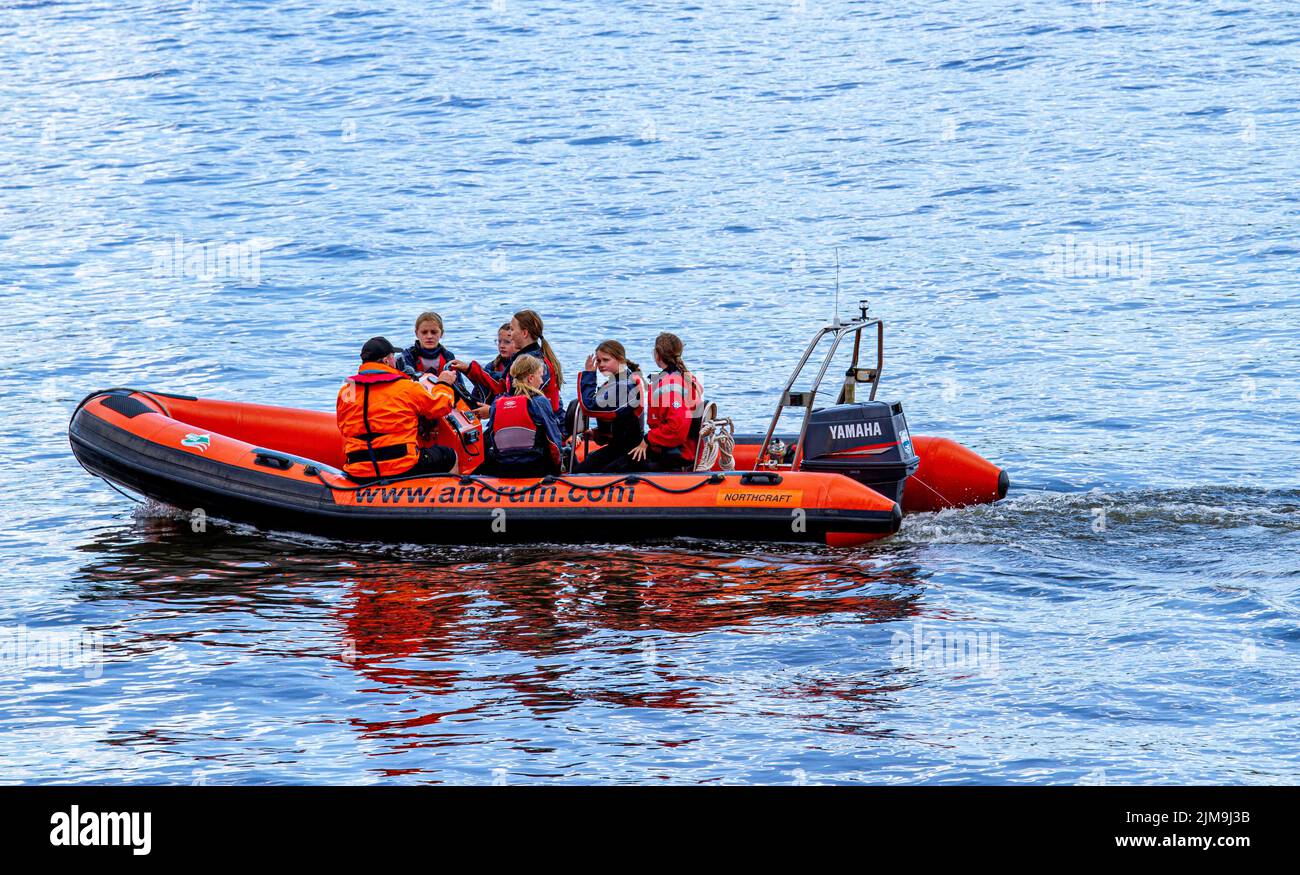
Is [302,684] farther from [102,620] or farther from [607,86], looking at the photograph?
[607,86]

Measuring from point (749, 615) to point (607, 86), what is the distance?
2063cm


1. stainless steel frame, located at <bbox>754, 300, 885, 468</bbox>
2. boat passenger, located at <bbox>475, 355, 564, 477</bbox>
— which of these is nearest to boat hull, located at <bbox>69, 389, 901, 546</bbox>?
boat passenger, located at <bbox>475, 355, 564, 477</bbox>

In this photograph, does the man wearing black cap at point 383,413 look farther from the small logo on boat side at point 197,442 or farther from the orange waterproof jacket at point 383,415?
the small logo on boat side at point 197,442

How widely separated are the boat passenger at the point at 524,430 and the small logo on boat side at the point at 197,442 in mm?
1808

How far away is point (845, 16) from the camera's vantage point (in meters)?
31.2

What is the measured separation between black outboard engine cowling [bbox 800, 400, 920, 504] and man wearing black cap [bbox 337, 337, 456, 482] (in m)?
2.22

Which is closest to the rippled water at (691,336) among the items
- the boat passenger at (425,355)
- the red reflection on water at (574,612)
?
the red reflection on water at (574,612)

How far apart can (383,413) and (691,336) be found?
6.73 metres

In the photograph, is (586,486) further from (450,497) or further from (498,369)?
(498,369)

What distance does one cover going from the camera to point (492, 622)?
26.3 ft

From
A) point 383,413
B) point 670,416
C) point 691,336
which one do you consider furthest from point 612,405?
point 691,336

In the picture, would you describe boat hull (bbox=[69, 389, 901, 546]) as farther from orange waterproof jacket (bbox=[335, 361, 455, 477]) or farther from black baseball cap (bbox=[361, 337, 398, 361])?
black baseball cap (bbox=[361, 337, 398, 361])

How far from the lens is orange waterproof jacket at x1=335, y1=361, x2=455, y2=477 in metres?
9.09
